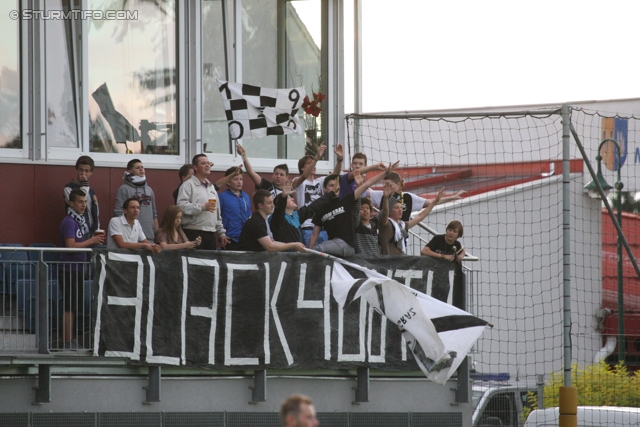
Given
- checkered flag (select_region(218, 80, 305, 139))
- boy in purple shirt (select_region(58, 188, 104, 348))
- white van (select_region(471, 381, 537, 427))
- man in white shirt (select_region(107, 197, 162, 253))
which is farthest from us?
white van (select_region(471, 381, 537, 427))

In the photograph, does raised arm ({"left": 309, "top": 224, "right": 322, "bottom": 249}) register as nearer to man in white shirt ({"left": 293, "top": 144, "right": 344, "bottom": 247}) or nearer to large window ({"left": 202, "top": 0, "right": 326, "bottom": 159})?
man in white shirt ({"left": 293, "top": 144, "right": 344, "bottom": 247})

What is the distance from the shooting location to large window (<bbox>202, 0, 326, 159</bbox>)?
591 inches

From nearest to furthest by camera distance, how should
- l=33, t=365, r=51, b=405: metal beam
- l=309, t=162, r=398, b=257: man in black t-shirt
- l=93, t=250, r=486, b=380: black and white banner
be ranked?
l=33, t=365, r=51, b=405: metal beam → l=93, t=250, r=486, b=380: black and white banner → l=309, t=162, r=398, b=257: man in black t-shirt

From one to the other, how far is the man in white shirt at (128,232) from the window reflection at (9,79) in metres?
2.39

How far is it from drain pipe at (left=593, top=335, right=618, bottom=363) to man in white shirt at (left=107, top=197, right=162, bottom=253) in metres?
14.0

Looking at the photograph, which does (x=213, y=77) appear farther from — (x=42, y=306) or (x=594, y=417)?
(x=594, y=417)

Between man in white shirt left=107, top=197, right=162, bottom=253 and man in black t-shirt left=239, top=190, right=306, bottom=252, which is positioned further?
man in black t-shirt left=239, top=190, right=306, bottom=252

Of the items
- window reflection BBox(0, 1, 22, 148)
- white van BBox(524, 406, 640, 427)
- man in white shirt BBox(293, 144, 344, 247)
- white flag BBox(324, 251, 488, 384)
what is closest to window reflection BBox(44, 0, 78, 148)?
window reflection BBox(0, 1, 22, 148)

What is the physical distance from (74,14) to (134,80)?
122 cm

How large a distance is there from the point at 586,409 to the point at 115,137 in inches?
295

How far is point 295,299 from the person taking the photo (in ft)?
40.5

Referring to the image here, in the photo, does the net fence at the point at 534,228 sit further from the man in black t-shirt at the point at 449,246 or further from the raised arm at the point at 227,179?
the raised arm at the point at 227,179

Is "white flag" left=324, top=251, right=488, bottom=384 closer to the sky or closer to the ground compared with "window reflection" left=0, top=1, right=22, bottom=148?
closer to the ground

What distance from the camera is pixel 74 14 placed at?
1380cm
